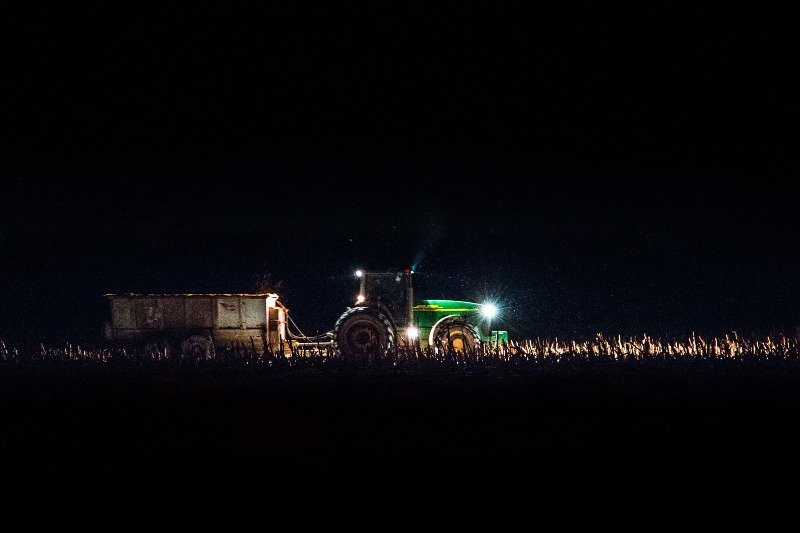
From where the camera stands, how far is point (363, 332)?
2130 cm

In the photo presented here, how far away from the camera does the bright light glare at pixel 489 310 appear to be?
2227cm

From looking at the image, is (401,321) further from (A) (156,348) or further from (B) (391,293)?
(A) (156,348)

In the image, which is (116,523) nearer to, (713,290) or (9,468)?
(9,468)

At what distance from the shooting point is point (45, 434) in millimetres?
9828

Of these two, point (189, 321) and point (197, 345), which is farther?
point (189, 321)

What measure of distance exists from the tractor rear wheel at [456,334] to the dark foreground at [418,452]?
6475 mm

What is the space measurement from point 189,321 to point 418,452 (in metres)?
13.8

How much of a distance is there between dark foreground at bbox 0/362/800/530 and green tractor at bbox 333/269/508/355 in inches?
247

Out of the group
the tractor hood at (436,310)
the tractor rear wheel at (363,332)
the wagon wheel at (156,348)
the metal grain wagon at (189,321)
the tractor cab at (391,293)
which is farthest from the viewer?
the tractor hood at (436,310)

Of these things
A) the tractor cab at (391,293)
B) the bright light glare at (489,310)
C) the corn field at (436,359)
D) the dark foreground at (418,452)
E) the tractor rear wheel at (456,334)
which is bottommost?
the dark foreground at (418,452)

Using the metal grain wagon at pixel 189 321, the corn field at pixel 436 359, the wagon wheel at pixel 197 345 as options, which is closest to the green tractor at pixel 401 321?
the corn field at pixel 436 359

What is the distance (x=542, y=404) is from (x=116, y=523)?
7074mm

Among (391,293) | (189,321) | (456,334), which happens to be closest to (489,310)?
(456,334)

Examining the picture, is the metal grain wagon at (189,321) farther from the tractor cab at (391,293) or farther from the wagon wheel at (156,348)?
the tractor cab at (391,293)
